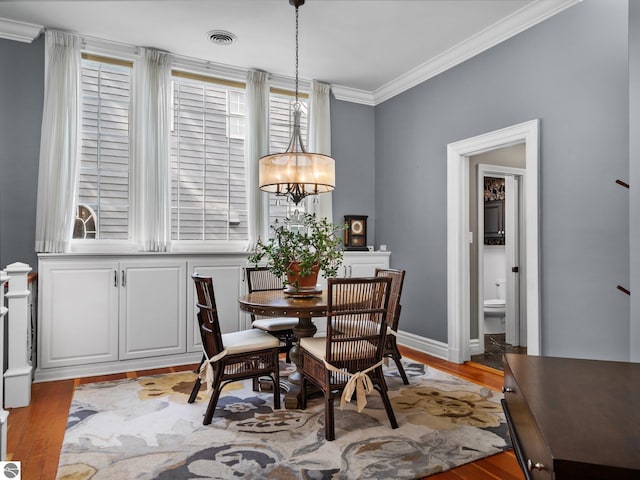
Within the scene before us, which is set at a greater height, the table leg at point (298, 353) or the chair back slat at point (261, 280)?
the chair back slat at point (261, 280)

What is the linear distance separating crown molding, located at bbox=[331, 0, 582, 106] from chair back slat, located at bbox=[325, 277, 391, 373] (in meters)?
2.47

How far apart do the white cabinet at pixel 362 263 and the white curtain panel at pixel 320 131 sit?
516 millimetres

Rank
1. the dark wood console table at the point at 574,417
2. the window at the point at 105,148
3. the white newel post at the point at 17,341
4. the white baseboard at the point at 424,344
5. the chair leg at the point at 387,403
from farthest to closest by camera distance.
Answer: the white baseboard at the point at 424,344 → the window at the point at 105,148 → the white newel post at the point at 17,341 → the chair leg at the point at 387,403 → the dark wood console table at the point at 574,417

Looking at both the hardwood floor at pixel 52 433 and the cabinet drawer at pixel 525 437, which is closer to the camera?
the cabinet drawer at pixel 525 437

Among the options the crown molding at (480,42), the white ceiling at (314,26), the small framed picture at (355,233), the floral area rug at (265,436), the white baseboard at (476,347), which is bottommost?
the floral area rug at (265,436)

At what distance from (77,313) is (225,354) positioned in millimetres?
1768

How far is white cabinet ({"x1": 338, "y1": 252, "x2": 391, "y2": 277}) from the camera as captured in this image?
183 inches

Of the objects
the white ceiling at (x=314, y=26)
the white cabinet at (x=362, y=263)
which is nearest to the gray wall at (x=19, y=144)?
the white ceiling at (x=314, y=26)

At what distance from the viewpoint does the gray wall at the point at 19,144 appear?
3.50 metres

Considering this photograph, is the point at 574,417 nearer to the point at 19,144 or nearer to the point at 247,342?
the point at 247,342

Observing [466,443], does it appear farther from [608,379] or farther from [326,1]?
[326,1]

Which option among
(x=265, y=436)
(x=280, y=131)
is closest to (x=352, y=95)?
(x=280, y=131)

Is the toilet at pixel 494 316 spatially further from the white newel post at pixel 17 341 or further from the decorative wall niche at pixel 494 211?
the white newel post at pixel 17 341

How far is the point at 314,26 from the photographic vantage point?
355 cm
